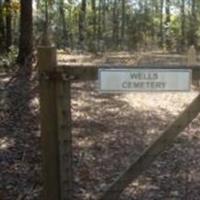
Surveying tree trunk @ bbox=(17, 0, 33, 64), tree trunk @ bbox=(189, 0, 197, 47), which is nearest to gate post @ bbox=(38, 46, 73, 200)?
tree trunk @ bbox=(17, 0, 33, 64)

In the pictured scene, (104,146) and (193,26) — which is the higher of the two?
(193,26)

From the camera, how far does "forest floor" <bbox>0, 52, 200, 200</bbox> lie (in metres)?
5.77

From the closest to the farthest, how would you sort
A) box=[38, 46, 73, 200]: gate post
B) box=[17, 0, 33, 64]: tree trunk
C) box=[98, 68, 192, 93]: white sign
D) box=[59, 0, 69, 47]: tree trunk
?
box=[98, 68, 192, 93]: white sign → box=[38, 46, 73, 200]: gate post → box=[17, 0, 33, 64]: tree trunk → box=[59, 0, 69, 47]: tree trunk

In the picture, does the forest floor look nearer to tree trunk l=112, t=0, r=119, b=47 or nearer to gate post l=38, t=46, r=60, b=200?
gate post l=38, t=46, r=60, b=200

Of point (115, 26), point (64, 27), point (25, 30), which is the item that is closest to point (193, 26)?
point (115, 26)

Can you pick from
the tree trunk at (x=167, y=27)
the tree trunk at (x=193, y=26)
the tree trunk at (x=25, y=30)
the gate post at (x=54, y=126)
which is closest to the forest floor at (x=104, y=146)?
the gate post at (x=54, y=126)

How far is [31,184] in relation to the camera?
19.3ft

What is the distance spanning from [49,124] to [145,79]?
2.76ft

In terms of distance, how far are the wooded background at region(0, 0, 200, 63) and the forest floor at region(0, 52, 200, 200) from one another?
1948 cm

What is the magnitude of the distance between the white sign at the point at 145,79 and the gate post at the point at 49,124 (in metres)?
0.43

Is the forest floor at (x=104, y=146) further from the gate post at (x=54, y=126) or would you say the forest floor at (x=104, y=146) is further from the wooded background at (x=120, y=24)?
the wooded background at (x=120, y=24)

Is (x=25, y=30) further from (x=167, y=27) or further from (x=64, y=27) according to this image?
(x=167, y=27)

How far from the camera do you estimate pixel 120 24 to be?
1642 inches

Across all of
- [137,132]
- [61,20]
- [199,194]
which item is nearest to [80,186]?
[199,194]
